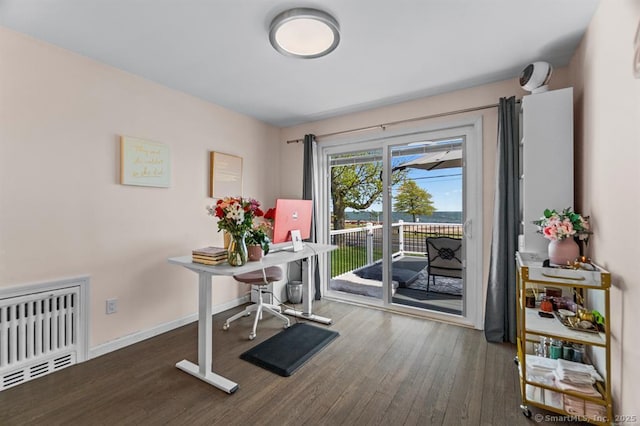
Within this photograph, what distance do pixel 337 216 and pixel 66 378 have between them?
118 inches

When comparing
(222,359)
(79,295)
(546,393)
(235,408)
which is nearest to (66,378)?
(79,295)

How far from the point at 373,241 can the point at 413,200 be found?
0.83 meters

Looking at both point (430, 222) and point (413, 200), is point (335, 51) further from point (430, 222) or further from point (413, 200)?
point (430, 222)

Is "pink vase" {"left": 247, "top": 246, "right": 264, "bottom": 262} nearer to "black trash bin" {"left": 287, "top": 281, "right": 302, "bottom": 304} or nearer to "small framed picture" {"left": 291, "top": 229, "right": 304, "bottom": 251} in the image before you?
"small framed picture" {"left": 291, "top": 229, "right": 304, "bottom": 251}

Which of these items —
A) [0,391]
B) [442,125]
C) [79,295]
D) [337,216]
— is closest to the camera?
[0,391]

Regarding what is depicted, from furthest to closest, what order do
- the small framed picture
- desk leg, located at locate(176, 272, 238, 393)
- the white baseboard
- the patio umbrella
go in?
1. the patio umbrella
2. the small framed picture
3. the white baseboard
4. desk leg, located at locate(176, 272, 238, 393)

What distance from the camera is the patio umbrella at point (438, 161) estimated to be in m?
2.96

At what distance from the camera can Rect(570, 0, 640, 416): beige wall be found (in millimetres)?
1285

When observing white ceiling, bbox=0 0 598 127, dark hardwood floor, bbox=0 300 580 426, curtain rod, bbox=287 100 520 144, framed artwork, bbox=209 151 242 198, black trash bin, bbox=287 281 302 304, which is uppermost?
white ceiling, bbox=0 0 598 127

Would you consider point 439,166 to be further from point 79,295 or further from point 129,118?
point 79,295

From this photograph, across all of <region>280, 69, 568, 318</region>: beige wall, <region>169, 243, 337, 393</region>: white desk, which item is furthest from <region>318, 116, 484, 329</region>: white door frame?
<region>169, 243, 337, 393</region>: white desk

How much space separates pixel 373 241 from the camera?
3.75 meters

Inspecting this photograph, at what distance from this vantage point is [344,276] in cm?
408

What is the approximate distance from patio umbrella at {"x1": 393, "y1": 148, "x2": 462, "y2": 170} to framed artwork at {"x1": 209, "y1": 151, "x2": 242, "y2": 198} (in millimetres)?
2009
